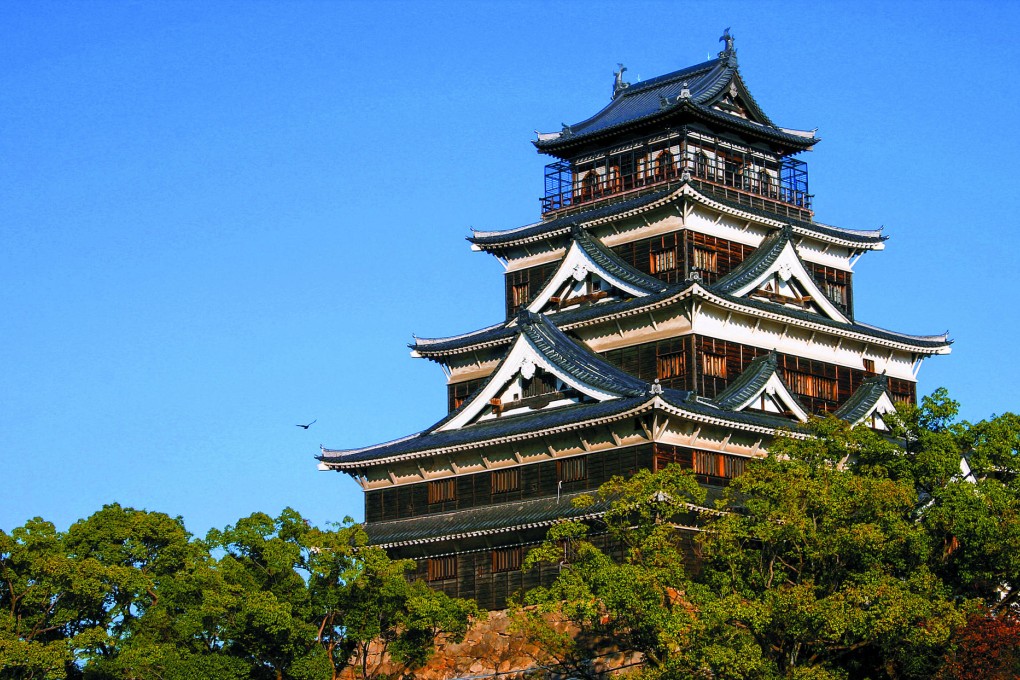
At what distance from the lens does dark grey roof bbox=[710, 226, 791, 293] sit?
6059 cm

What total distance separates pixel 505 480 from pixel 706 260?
1113cm

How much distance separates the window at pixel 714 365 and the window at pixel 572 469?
18.7ft

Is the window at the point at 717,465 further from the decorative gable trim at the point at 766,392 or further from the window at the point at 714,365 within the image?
the window at the point at 714,365

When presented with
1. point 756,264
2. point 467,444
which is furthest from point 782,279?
point 467,444

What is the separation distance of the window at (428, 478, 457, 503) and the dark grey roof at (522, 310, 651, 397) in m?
5.63

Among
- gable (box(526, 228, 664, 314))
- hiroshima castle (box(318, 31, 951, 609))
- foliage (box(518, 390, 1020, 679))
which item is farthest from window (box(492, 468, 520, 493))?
foliage (box(518, 390, 1020, 679))

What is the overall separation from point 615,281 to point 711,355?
14.8 feet

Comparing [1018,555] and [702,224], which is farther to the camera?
[702,224]

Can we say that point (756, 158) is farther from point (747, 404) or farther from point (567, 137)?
point (747, 404)

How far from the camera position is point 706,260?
63.0 m

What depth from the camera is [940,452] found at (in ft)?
164

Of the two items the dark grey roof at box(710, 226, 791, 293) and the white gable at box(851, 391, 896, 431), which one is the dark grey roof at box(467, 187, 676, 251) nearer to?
the dark grey roof at box(710, 226, 791, 293)

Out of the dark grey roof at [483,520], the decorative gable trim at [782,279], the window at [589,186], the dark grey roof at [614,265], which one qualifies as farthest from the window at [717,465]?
the window at [589,186]

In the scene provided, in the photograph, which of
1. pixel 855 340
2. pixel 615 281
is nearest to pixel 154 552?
pixel 615 281
